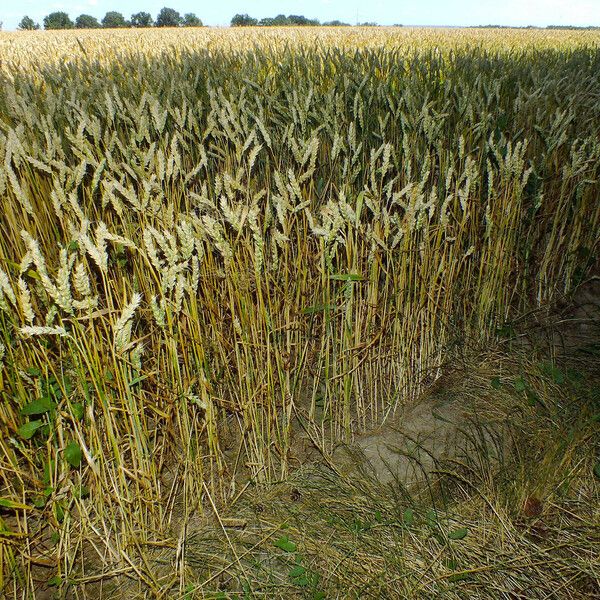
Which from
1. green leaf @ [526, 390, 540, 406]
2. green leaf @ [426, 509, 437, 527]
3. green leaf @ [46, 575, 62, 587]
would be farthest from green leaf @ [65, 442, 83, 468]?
green leaf @ [526, 390, 540, 406]

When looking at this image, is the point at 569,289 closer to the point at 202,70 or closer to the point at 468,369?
the point at 468,369

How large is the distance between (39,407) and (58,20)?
2501 inches

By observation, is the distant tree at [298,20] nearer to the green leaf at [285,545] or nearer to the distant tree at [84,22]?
the distant tree at [84,22]

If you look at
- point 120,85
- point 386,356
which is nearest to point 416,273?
point 386,356

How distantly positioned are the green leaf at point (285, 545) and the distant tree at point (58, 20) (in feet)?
203

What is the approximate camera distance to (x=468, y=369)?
2.22 meters

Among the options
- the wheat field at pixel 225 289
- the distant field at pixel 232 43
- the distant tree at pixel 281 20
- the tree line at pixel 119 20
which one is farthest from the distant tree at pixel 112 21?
the wheat field at pixel 225 289

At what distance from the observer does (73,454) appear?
54.7 inches

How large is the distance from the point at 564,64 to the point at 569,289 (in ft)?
6.62

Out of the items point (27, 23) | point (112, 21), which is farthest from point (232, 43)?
point (112, 21)

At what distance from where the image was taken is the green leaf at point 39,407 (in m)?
1.36

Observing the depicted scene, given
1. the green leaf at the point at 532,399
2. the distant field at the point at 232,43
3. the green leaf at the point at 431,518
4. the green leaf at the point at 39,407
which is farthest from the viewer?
the distant field at the point at 232,43

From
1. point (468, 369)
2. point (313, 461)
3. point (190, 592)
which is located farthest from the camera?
point (468, 369)

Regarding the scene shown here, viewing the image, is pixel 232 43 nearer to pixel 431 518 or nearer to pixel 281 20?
pixel 431 518
